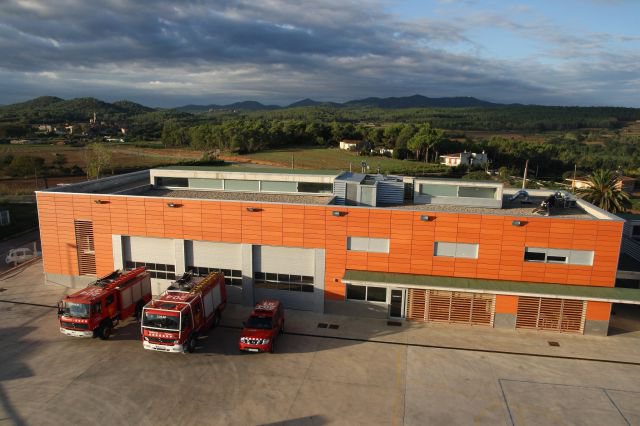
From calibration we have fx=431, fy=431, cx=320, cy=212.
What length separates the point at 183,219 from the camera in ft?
83.3

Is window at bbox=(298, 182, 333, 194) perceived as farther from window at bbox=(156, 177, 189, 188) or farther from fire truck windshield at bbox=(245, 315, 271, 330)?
fire truck windshield at bbox=(245, 315, 271, 330)

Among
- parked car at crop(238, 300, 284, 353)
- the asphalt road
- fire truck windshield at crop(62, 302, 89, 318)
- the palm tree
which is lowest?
the asphalt road

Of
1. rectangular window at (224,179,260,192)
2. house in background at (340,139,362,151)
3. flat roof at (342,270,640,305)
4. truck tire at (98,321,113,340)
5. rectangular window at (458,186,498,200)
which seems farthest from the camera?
house in background at (340,139,362,151)

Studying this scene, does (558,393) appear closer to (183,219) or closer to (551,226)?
(551,226)

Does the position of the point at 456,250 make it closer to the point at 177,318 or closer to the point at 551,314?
the point at 551,314

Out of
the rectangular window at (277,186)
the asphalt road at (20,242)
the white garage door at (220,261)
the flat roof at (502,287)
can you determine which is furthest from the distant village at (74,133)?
the flat roof at (502,287)

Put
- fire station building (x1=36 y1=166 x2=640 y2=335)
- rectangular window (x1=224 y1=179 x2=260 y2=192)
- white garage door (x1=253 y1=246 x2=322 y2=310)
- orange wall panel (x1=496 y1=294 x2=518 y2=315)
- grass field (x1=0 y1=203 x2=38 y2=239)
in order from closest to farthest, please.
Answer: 1. fire station building (x1=36 y1=166 x2=640 y2=335)
2. orange wall panel (x1=496 y1=294 x2=518 y2=315)
3. white garage door (x1=253 y1=246 x2=322 y2=310)
4. rectangular window (x1=224 y1=179 x2=260 y2=192)
5. grass field (x1=0 y1=203 x2=38 y2=239)

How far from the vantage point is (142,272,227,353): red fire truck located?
62.4 feet

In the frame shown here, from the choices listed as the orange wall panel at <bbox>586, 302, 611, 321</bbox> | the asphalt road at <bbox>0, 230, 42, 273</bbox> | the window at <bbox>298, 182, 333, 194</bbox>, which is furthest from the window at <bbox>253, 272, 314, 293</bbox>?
the asphalt road at <bbox>0, 230, 42, 273</bbox>

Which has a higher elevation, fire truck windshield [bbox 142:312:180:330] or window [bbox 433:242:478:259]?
window [bbox 433:242:478:259]

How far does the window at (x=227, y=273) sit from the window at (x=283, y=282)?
100 centimetres

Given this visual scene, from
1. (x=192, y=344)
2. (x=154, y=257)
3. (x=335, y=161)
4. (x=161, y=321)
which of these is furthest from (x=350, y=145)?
(x=161, y=321)

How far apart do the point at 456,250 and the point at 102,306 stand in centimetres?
1826

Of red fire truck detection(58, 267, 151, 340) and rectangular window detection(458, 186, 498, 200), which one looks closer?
red fire truck detection(58, 267, 151, 340)
